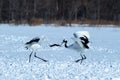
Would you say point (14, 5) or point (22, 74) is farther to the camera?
point (14, 5)

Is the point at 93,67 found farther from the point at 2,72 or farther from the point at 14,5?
the point at 14,5

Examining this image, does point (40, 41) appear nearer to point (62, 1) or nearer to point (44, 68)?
point (44, 68)

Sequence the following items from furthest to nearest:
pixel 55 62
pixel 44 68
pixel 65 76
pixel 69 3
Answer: pixel 69 3 → pixel 55 62 → pixel 44 68 → pixel 65 76

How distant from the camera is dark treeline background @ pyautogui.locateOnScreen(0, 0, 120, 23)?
2152 inches

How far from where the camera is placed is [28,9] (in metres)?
56.3

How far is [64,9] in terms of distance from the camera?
193 ft

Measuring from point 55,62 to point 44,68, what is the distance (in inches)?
52.9

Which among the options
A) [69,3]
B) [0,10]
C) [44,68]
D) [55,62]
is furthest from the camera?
[69,3]

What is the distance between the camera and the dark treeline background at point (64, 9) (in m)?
54.7

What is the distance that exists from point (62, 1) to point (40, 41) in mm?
47510

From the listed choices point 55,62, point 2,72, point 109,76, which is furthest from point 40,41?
point 109,76

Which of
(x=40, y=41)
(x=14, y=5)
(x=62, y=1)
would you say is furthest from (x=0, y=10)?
(x=40, y=41)

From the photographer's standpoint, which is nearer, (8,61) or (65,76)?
(65,76)

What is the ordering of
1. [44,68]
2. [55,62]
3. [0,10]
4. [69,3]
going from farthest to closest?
[69,3] < [0,10] < [55,62] < [44,68]
